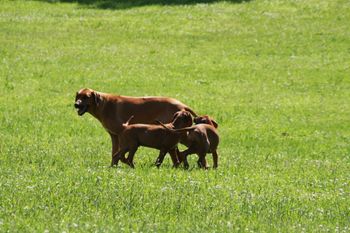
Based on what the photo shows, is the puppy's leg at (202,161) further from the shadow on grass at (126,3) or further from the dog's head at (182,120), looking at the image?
the shadow on grass at (126,3)

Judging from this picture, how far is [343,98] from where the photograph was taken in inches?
1056

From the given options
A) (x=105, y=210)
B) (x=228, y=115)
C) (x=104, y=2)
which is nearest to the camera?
(x=105, y=210)

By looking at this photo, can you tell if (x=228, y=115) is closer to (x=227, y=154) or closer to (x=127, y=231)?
(x=227, y=154)

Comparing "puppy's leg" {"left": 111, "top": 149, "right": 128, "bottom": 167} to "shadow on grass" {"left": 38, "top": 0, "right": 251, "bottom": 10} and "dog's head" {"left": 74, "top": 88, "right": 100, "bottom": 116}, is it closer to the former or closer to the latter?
"dog's head" {"left": 74, "top": 88, "right": 100, "bottom": 116}

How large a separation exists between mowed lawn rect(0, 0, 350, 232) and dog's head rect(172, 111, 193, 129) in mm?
680

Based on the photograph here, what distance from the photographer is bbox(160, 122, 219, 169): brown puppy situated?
14031 millimetres

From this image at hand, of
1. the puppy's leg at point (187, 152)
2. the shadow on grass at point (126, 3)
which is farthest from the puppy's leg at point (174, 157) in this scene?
the shadow on grass at point (126, 3)

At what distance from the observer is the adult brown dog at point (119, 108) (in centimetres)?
1538

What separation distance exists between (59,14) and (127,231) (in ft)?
106

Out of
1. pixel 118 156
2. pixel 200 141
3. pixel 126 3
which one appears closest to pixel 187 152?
pixel 200 141

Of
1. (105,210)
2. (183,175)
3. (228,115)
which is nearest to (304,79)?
(228,115)

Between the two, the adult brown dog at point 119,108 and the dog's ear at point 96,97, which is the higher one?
the dog's ear at point 96,97

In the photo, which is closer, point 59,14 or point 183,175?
point 183,175

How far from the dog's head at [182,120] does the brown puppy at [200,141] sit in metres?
0.35
